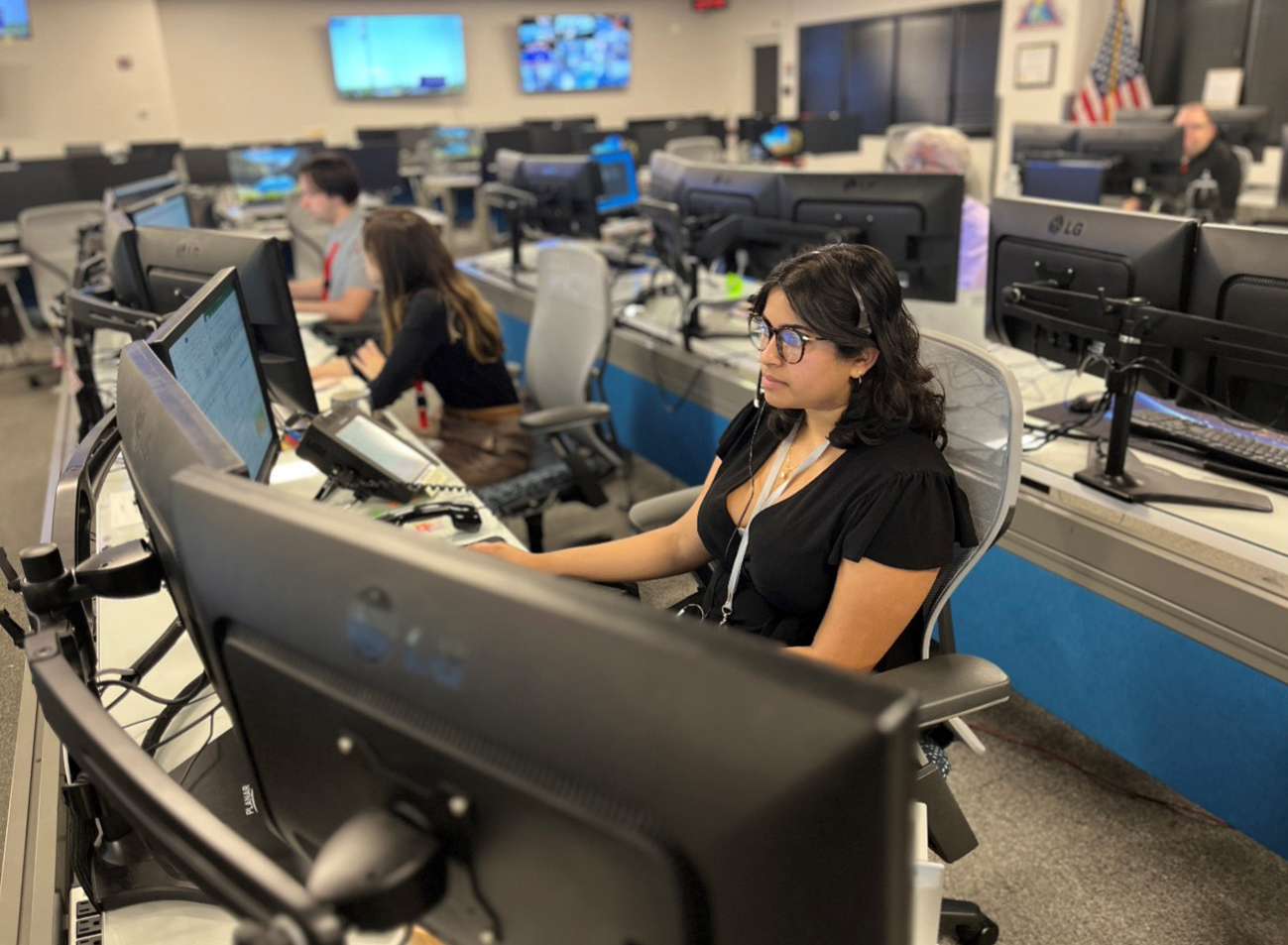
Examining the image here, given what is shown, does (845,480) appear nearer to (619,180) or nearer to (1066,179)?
(1066,179)

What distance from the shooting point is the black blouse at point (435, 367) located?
2562 mm

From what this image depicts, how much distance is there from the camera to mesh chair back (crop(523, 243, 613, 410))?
2.67 meters

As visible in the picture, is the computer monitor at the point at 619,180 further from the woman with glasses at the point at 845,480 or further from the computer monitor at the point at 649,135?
the woman with glasses at the point at 845,480

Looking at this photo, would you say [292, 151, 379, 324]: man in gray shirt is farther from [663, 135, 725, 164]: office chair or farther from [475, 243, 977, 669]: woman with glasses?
[663, 135, 725, 164]: office chair

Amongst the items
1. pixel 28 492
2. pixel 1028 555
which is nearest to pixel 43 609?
pixel 1028 555

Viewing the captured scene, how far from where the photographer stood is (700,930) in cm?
52

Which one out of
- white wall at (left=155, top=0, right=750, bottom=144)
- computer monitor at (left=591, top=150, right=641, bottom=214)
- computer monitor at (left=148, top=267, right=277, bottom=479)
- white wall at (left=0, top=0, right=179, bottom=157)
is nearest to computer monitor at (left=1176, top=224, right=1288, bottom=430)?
computer monitor at (left=148, top=267, right=277, bottom=479)

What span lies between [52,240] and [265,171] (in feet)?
6.29

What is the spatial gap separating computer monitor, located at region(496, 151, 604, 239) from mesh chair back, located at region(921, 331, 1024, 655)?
270 cm

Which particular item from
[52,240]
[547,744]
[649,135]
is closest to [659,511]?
[547,744]

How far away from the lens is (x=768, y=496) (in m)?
1.50

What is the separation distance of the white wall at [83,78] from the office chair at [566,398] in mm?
8092

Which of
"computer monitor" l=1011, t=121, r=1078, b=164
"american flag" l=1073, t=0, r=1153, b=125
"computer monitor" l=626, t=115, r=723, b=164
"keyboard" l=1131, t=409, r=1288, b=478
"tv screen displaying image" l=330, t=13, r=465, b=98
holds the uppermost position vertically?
"tv screen displaying image" l=330, t=13, r=465, b=98

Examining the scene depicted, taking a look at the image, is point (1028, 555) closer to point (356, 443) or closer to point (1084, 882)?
point (1084, 882)
